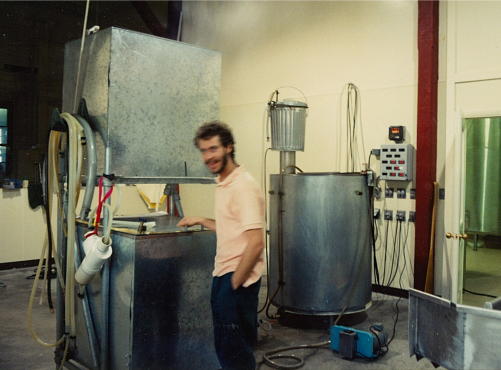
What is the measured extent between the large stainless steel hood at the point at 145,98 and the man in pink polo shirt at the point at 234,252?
0.44 m

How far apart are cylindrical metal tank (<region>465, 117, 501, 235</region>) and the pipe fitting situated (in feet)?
16.2

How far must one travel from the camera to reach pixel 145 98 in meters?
2.35

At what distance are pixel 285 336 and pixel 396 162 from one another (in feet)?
6.58

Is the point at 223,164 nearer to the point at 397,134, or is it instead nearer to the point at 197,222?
the point at 197,222

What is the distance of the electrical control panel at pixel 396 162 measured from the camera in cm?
431

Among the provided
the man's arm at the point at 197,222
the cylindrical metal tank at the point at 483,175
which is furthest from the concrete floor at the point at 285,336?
the cylindrical metal tank at the point at 483,175

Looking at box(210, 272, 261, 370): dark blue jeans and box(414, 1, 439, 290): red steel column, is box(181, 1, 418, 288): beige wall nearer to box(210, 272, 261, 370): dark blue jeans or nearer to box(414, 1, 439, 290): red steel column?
box(414, 1, 439, 290): red steel column

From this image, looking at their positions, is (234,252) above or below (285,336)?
above

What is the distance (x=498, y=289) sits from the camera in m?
4.83

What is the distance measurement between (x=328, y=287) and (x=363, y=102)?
213 cm

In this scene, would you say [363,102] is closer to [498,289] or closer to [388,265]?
[388,265]

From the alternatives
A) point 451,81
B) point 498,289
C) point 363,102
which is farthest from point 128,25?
point 498,289

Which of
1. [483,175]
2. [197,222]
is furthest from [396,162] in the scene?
[197,222]

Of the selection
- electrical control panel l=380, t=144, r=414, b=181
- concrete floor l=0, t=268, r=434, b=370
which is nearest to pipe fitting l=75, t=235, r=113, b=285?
concrete floor l=0, t=268, r=434, b=370
